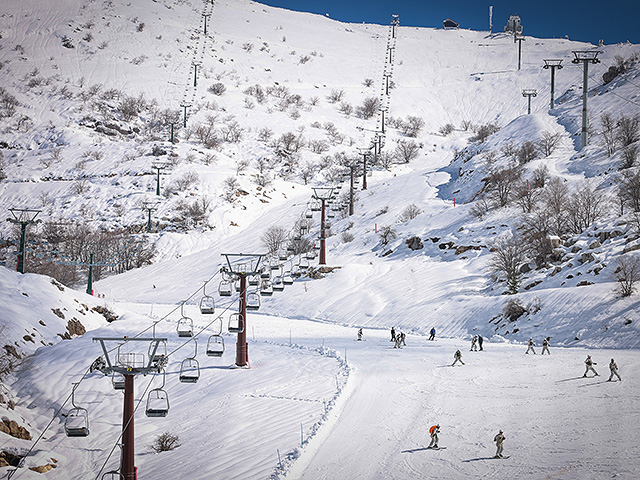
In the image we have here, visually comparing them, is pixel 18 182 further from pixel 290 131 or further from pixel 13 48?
pixel 13 48

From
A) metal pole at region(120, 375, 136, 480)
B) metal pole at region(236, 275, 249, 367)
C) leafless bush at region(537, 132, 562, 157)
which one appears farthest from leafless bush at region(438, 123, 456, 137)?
metal pole at region(120, 375, 136, 480)

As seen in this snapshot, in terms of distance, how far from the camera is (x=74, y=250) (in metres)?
60.8

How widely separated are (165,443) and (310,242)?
40.6m

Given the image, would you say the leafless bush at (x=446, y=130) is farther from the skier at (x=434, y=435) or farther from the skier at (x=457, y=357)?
the skier at (x=434, y=435)

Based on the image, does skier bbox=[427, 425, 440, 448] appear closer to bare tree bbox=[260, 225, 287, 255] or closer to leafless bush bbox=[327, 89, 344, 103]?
bare tree bbox=[260, 225, 287, 255]

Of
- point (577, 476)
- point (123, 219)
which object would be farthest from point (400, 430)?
point (123, 219)

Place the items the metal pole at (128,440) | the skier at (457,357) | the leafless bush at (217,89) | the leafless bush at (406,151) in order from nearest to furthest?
the metal pole at (128,440) < the skier at (457,357) < the leafless bush at (406,151) < the leafless bush at (217,89)

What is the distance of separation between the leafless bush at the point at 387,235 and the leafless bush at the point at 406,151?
3903 cm

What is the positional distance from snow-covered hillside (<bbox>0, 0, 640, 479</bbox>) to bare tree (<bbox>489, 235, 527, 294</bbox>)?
63 centimetres

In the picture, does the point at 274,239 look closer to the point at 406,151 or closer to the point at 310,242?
the point at 310,242

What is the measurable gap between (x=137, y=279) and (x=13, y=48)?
3405 inches

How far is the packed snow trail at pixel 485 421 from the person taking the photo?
13.9m

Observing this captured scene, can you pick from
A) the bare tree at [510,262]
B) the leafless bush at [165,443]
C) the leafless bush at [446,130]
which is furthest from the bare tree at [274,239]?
the leafless bush at [446,130]

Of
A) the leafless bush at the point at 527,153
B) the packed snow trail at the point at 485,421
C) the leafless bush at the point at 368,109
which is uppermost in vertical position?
the leafless bush at the point at 368,109
